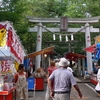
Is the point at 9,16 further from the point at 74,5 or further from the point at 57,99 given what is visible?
the point at 57,99

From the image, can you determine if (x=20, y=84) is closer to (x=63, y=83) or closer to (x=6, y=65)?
(x=6, y=65)

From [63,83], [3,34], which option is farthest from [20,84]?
[63,83]

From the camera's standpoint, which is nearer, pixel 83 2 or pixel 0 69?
pixel 0 69

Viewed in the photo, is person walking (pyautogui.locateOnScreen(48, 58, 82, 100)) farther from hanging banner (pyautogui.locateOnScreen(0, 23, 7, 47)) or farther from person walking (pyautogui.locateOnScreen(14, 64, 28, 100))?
hanging banner (pyautogui.locateOnScreen(0, 23, 7, 47))

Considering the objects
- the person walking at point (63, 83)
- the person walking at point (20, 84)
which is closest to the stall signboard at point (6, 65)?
the person walking at point (20, 84)

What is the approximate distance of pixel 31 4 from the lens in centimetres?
3070

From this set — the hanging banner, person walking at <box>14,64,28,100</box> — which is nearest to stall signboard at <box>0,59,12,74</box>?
the hanging banner

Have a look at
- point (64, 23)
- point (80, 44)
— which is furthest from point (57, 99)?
point (80, 44)

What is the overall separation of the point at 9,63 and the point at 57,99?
16.1ft

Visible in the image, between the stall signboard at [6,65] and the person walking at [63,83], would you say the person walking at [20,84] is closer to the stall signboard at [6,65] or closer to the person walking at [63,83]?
the stall signboard at [6,65]

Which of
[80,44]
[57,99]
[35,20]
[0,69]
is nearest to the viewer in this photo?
[57,99]

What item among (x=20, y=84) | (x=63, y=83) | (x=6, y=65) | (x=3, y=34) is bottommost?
(x=20, y=84)

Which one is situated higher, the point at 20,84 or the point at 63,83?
the point at 63,83

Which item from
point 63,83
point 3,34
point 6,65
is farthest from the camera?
point 6,65
